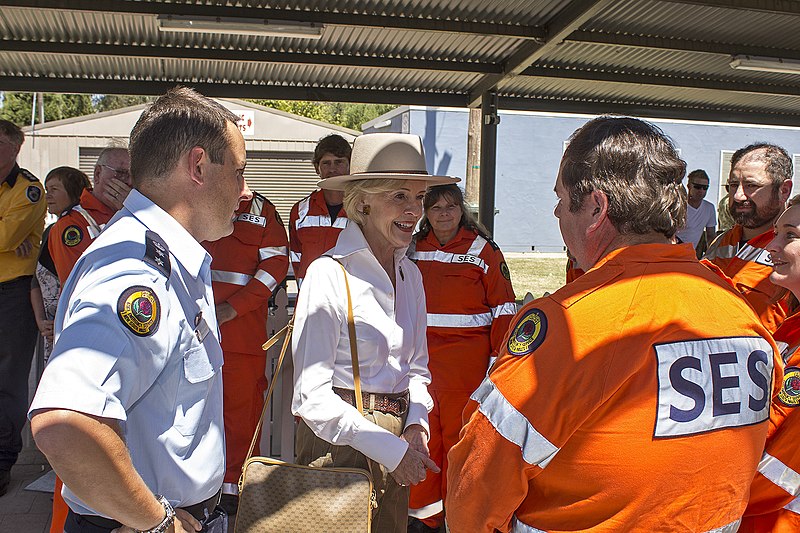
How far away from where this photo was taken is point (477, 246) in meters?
4.45

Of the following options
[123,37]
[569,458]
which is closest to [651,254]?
[569,458]

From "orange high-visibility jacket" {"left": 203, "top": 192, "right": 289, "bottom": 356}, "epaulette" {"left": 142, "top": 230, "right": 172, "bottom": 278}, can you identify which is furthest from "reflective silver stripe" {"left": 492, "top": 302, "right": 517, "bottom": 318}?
"epaulette" {"left": 142, "top": 230, "right": 172, "bottom": 278}

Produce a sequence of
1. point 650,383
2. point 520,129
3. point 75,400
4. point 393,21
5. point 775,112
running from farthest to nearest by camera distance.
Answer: point 520,129
point 775,112
point 393,21
point 650,383
point 75,400

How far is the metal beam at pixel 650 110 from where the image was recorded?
8.08m

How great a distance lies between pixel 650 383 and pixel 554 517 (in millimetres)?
387

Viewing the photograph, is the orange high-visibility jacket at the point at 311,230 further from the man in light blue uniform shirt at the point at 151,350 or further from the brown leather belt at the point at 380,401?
the man in light blue uniform shirt at the point at 151,350

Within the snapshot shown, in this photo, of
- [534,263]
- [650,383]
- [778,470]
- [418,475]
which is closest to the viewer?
[650,383]

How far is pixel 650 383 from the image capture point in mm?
1495

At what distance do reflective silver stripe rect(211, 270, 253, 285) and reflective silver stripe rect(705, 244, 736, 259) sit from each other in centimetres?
293

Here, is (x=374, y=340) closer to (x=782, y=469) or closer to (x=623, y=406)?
(x=623, y=406)

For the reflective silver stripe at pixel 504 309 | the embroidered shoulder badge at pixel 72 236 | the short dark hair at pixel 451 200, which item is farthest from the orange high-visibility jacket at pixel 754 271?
the embroidered shoulder badge at pixel 72 236

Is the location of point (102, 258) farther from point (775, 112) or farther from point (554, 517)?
point (775, 112)

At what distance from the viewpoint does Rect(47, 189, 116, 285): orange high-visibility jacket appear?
13.4 feet

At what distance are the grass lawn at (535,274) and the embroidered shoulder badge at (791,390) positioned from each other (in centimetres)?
1221
